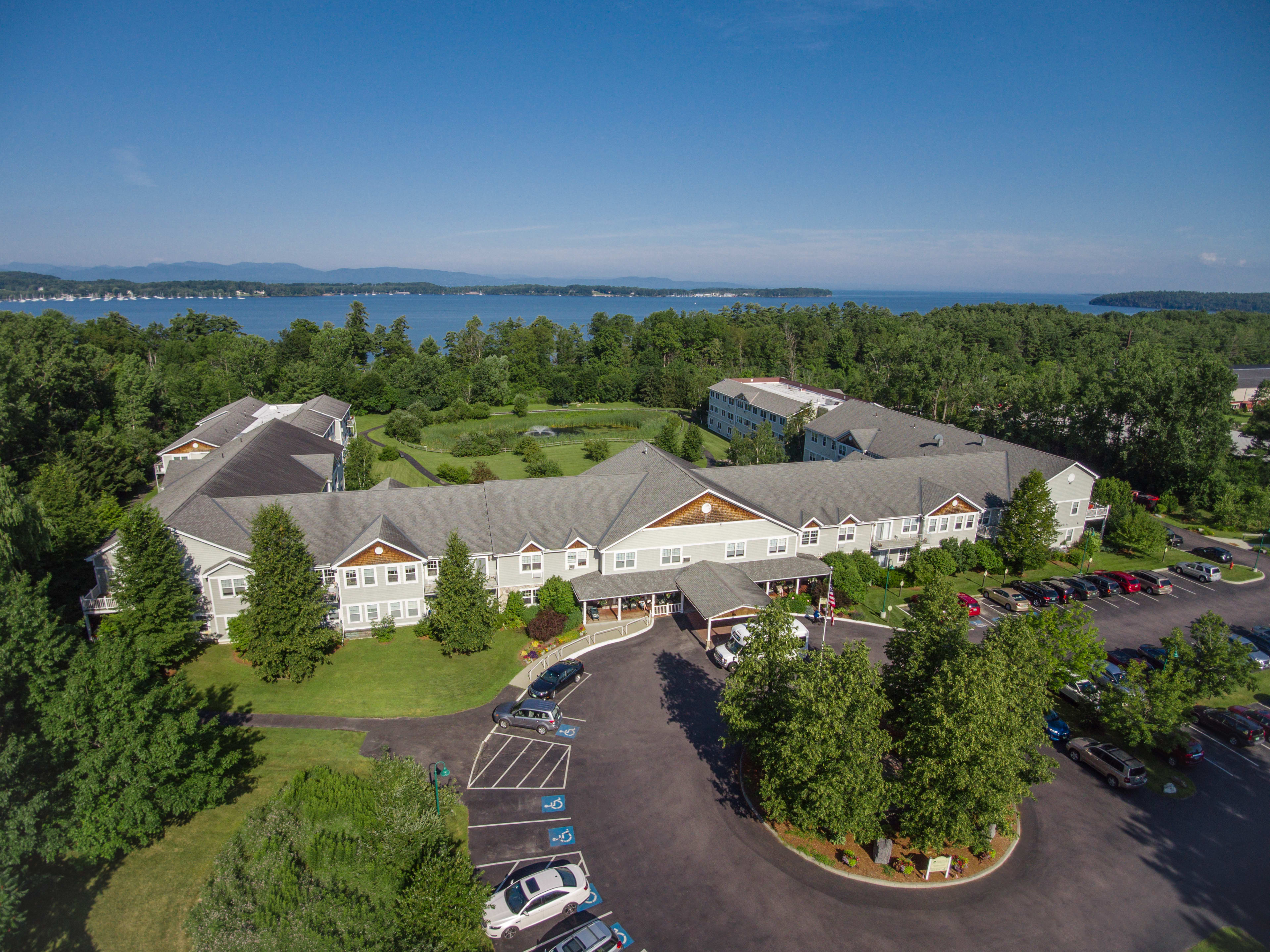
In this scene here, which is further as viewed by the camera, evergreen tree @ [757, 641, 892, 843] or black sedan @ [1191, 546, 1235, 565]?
black sedan @ [1191, 546, 1235, 565]

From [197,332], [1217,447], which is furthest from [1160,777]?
[197,332]

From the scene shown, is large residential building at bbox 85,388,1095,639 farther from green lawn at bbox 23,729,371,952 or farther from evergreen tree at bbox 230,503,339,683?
green lawn at bbox 23,729,371,952

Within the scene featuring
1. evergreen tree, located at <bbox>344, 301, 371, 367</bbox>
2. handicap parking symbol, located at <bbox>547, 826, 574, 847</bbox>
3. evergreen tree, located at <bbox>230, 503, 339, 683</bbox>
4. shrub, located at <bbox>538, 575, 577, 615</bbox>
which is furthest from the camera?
evergreen tree, located at <bbox>344, 301, 371, 367</bbox>

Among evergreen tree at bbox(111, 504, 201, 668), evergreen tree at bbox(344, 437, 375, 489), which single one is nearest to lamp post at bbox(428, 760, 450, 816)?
evergreen tree at bbox(111, 504, 201, 668)

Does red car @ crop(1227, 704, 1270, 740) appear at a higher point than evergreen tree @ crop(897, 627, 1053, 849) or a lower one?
lower

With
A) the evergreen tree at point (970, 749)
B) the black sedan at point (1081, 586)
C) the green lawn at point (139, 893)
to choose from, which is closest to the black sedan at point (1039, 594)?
the black sedan at point (1081, 586)

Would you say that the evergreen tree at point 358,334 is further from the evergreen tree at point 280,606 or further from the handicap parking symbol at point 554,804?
the handicap parking symbol at point 554,804
